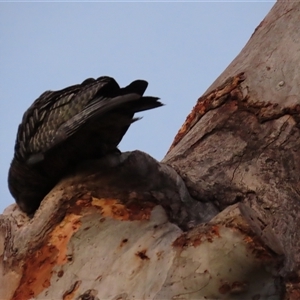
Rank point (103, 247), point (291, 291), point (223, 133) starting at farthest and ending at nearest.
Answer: point (223, 133), point (291, 291), point (103, 247)

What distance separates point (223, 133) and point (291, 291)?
60cm

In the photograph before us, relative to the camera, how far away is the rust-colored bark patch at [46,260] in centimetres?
135

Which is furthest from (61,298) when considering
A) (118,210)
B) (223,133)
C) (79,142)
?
(223,133)

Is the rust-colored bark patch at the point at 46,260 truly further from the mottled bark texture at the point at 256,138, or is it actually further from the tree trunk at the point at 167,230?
the mottled bark texture at the point at 256,138

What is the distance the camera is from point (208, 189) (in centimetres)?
165

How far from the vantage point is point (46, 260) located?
1373 mm

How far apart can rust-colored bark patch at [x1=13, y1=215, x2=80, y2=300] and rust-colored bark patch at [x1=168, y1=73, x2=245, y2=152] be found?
0.83m

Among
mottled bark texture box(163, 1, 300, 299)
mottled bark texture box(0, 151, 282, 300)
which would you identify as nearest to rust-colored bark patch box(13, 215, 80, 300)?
mottled bark texture box(0, 151, 282, 300)

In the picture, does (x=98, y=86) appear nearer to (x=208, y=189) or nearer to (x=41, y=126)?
(x=41, y=126)

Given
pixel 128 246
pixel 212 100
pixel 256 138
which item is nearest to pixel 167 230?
pixel 128 246

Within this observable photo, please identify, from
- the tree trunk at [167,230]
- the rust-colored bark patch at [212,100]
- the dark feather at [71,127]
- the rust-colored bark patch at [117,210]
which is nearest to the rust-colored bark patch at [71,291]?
the tree trunk at [167,230]

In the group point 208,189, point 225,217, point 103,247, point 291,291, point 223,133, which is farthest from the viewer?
point 223,133

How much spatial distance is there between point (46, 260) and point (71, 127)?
319mm

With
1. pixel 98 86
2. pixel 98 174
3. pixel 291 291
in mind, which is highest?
pixel 98 86
